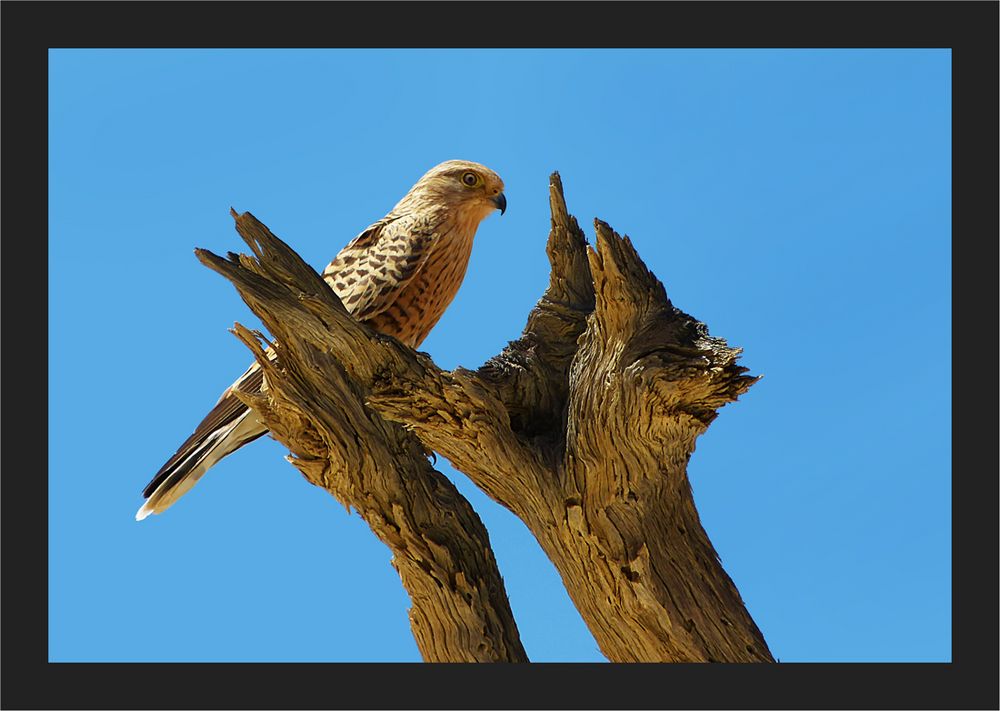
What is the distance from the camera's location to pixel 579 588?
4.12m

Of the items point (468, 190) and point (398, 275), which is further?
point (468, 190)

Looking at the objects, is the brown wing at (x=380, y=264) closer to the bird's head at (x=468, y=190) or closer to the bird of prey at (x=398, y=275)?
the bird of prey at (x=398, y=275)

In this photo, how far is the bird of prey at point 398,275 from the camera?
453 cm

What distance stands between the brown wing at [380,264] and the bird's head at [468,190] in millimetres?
241

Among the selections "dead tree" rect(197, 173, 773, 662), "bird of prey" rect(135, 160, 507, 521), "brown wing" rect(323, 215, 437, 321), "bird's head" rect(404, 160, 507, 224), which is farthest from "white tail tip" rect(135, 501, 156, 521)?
"bird's head" rect(404, 160, 507, 224)

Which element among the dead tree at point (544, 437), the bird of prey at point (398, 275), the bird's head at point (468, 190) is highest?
the bird's head at point (468, 190)

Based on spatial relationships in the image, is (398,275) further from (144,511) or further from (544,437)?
(144,511)

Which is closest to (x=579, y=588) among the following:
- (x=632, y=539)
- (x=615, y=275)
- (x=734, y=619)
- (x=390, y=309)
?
(x=632, y=539)

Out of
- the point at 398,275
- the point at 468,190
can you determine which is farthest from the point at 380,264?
the point at 468,190

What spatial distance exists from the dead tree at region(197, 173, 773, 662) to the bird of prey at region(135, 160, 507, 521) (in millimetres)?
685

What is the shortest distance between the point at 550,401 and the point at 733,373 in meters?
0.91

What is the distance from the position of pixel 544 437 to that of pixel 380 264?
145 cm

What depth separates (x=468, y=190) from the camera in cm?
545

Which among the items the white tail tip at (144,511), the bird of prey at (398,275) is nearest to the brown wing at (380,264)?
the bird of prey at (398,275)
